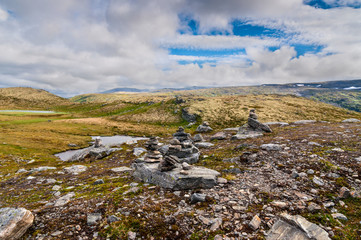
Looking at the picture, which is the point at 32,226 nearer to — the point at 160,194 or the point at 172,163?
the point at 160,194

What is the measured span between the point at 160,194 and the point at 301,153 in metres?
14.1

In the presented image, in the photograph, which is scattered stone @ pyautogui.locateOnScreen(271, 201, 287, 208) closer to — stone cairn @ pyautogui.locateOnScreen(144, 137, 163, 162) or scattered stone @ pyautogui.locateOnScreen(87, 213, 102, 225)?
scattered stone @ pyautogui.locateOnScreen(87, 213, 102, 225)

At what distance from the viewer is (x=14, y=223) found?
24.2 ft

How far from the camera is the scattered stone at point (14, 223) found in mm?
7039

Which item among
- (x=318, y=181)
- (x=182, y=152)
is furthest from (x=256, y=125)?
(x=318, y=181)

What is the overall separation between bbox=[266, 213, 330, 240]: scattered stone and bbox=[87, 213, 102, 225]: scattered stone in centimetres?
810

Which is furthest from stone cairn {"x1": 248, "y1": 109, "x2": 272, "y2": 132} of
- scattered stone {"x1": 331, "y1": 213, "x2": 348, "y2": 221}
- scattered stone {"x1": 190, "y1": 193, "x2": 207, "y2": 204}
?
scattered stone {"x1": 190, "y1": 193, "x2": 207, "y2": 204}

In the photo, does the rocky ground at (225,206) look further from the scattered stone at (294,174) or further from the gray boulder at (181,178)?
the gray boulder at (181,178)

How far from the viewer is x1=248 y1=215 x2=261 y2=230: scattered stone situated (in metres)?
7.26

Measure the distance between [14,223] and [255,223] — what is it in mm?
10997

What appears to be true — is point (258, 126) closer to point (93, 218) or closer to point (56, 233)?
point (93, 218)

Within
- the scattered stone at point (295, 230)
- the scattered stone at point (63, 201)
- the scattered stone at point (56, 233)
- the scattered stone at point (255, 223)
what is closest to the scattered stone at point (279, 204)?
the scattered stone at point (295, 230)

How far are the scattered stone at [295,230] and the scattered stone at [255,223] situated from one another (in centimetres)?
51

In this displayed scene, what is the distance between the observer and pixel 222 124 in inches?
3073
